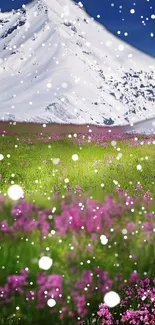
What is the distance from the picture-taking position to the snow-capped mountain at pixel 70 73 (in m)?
85.3

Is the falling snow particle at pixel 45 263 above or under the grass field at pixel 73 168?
above

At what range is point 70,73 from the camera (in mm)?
100438

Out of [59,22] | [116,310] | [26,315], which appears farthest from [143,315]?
[59,22]

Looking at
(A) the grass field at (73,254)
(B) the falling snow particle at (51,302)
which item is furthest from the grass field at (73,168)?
(B) the falling snow particle at (51,302)

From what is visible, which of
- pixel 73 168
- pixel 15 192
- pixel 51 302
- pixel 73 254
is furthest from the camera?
pixel 73 168

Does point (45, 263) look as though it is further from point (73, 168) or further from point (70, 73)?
point (70, 73)

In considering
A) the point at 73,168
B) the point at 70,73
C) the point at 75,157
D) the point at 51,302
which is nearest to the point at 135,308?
the point at 51,302

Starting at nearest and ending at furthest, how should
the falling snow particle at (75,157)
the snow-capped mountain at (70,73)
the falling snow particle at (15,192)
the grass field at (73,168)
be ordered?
the falling snow particle at (15,192)
the grass field at (73,168)
the falling snow particle at (75,157)
the snow-capped mountain at (70,73)

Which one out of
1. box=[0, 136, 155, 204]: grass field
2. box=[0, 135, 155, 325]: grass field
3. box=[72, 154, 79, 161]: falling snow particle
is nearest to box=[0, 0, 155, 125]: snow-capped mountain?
box=[0, 136, 155, 204]: grass field

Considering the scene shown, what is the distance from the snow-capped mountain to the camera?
85.3 m

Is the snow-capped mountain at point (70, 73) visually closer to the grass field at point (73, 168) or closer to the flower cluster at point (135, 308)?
the grass field at point (73, 168)

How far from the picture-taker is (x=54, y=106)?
71250 mm

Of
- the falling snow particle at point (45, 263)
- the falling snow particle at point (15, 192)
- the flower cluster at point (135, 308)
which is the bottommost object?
the falling snow particle at point (15, 192)

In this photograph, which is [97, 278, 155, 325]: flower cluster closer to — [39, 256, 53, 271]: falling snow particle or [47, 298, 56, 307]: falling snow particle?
[47, 298, 56, 307]: falling snow particle
